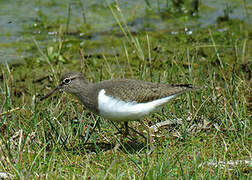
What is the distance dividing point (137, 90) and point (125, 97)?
183 millimetres

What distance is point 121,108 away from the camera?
4621mm

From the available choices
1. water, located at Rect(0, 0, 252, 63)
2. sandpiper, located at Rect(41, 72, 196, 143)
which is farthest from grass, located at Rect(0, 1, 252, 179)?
water, located at Rect(0, 0, 252, 63)

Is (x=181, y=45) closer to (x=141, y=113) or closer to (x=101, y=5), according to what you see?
(x=101, y=5)

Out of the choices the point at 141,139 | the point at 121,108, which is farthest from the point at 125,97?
the point at 141,139

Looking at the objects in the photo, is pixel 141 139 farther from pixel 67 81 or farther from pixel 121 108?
pixel 67 81

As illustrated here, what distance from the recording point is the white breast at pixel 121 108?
459 cm

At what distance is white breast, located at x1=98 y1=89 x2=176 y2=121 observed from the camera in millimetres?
4594

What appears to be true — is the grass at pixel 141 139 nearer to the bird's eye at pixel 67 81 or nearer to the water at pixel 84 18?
the bird's eye at pixel 67 81

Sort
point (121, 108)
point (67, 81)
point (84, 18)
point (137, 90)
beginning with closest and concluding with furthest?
1. point (121, 108)
2. point (137, 90)
3. point (67, 81)
4. point (84, 18)

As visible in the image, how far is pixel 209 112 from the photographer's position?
208 inches

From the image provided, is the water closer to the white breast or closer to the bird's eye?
the bird's eye

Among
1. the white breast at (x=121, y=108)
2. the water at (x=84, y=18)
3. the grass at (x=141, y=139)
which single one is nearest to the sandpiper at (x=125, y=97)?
the white breast at (x=121, y=108)

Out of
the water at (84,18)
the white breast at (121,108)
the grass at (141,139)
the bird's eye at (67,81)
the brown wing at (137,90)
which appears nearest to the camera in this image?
the grass at (141,139)

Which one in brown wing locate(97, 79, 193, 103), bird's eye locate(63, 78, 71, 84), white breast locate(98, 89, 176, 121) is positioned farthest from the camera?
bird's eye locate(63, 78, 71, 84)
